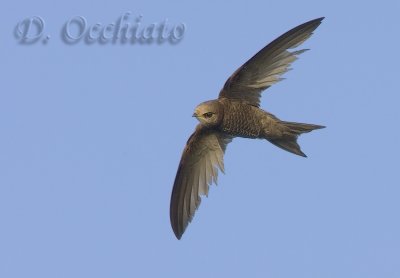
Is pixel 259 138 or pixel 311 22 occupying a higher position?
pixel 311 22

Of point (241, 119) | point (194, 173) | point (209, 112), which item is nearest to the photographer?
point (209, 112)

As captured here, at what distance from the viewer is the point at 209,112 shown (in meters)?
13.0

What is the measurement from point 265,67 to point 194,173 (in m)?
1.97

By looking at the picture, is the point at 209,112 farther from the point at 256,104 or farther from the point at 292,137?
the point at 292,137

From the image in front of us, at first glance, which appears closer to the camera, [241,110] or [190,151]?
[241,110]

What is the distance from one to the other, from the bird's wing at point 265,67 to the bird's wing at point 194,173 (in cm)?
84

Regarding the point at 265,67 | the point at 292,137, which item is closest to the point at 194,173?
the point at 292,137

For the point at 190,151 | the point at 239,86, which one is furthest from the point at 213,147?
the point at 239,86

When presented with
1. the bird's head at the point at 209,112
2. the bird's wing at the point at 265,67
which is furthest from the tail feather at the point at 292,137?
the bird's head at the point at 209,112

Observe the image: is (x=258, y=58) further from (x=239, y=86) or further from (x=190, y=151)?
(x=190, y=151)

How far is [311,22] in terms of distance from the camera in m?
12.9

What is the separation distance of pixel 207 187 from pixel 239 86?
5.55 feet

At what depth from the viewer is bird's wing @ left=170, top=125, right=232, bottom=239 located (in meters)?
14.1

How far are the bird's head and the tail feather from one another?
2.77ft
